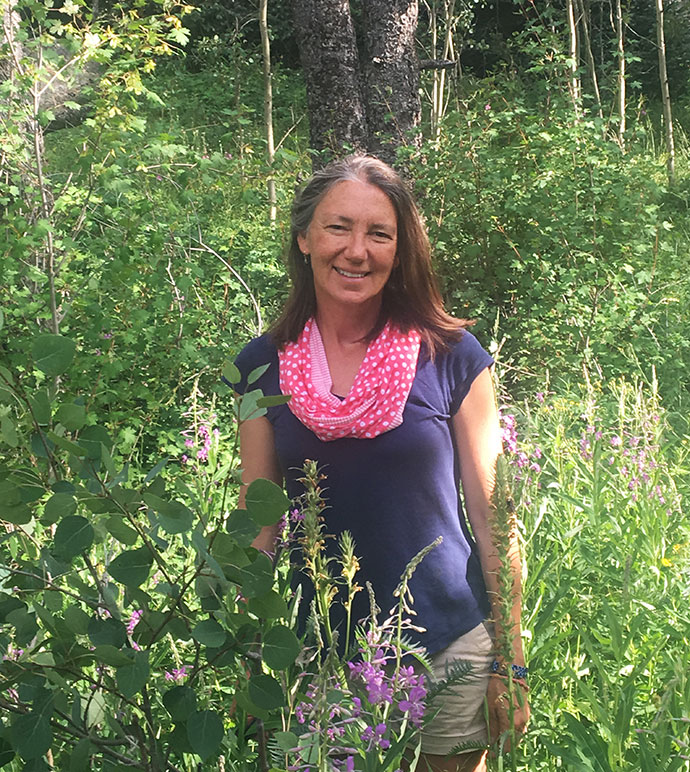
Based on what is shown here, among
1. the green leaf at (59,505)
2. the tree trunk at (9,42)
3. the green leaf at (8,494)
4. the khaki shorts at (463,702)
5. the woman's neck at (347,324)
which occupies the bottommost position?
the khaki shorts at (463,702)

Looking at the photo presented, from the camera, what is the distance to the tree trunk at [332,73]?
6.35 meters

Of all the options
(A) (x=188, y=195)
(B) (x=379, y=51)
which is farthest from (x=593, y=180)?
(A) (x=188, y=195)

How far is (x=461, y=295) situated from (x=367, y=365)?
138 inches

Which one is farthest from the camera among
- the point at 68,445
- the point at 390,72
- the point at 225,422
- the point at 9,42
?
the point at 390,72

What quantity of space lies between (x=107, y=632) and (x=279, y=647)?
0.75ft

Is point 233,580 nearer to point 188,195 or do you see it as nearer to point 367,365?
point 367,365

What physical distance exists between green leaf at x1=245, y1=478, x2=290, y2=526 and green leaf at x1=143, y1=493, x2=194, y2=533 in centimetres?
7

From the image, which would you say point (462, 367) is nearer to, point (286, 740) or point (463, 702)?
point (463, 702)

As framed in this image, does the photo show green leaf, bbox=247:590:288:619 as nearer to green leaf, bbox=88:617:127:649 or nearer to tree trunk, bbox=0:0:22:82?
green leaf, bbox=88:617:127:649

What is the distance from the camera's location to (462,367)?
6.71 ft

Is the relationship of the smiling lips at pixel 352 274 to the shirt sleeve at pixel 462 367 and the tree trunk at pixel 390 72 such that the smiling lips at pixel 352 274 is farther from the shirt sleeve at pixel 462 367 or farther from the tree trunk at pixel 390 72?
the tree trunk at pixel 390 72

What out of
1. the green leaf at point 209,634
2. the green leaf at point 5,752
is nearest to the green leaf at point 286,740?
the green leaf at point 209,634

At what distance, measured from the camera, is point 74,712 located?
1145mm

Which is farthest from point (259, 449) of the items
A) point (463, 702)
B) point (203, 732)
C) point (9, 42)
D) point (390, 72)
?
point (390, 72)
